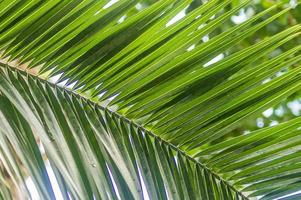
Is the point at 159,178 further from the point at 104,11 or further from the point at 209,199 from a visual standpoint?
the point at 104,11

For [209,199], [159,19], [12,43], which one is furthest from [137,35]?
[209,199]

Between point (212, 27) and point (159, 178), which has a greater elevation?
point (212, 27)

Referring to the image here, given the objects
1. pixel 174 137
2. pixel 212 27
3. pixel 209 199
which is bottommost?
pixel 209 199

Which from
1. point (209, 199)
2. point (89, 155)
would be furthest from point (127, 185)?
point (209, 199)

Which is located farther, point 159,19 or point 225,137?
point 225,137

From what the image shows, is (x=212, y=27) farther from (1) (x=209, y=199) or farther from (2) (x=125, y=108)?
(1) (x=209, y=199)

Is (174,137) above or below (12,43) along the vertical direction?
below
